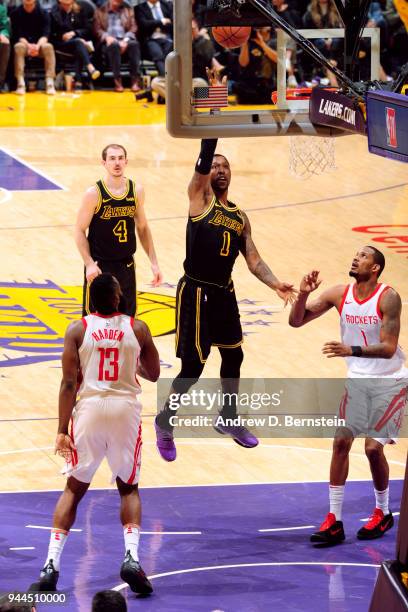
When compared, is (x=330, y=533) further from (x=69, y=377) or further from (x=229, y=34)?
(x=229, y=34)

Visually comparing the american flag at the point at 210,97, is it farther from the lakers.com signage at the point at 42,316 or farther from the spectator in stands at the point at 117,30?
the spectator in stands at the point at 117,30

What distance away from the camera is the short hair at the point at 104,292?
7297 mm

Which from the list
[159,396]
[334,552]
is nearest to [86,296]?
[159,396]

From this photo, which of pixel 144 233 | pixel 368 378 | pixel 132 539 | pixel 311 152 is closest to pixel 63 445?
pixel 132 539

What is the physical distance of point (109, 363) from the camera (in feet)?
24.0

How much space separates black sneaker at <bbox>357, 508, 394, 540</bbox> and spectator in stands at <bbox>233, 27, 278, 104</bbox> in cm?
741

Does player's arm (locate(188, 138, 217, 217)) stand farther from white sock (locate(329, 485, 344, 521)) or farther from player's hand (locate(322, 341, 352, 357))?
white sock (locate(329, 485, 344, 521))

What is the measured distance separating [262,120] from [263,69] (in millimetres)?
11946

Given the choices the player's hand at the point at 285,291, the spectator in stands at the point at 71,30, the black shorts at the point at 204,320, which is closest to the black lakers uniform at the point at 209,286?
the black shorts at the point at 204,320

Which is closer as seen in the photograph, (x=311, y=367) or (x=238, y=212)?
(x=238, y=212)

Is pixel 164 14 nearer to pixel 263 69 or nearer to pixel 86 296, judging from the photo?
pixel 263 69

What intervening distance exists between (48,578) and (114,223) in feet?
11.3

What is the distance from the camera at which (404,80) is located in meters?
7.64

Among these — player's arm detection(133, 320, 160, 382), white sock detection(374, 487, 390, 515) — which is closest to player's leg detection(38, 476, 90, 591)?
player's arm detection(133, 320, 160, 382)
